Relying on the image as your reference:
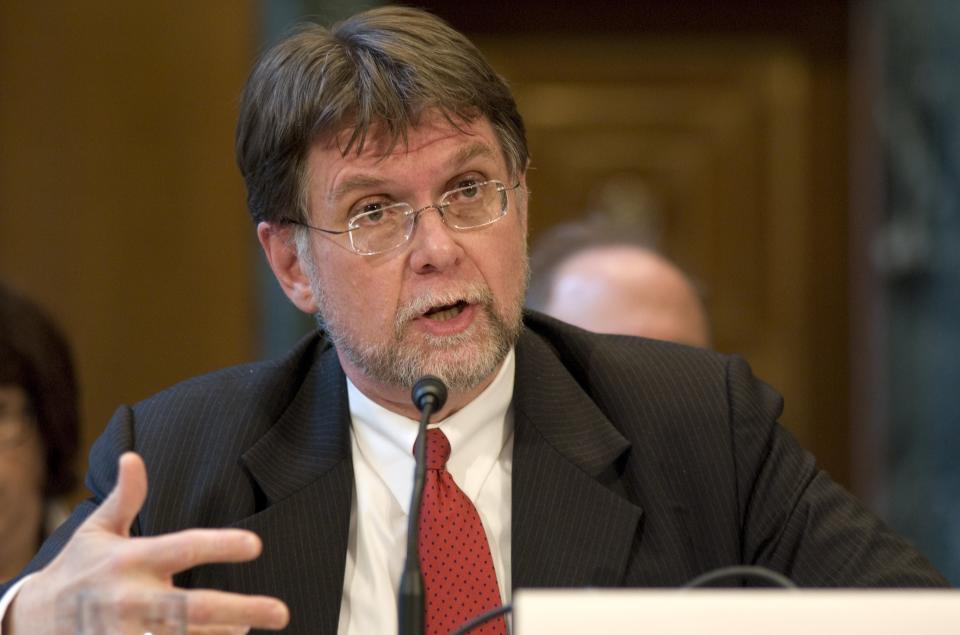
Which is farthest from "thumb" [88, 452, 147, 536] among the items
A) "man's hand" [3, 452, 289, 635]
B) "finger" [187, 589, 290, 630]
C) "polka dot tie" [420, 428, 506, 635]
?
"polka dot tie" [420, 428, 506, 635]

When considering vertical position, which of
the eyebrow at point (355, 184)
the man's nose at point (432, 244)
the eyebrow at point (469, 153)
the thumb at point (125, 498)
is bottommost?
the thumb at point (125, 498)

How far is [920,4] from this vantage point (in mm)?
4176

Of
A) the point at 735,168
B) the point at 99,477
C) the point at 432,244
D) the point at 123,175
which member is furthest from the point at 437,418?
the point at 735,168

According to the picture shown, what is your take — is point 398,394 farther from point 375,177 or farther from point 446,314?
point 375,177

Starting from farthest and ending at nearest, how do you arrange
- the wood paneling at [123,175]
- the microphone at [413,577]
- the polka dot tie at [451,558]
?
the wood paneling at [123,175] → the polka dot tie at [451,558] → the microphone at [413,577]

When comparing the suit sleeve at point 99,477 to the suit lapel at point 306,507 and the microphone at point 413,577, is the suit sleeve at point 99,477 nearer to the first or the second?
the suit lapel at point 306,507

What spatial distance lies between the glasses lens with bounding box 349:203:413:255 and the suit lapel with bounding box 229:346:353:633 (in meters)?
0.26

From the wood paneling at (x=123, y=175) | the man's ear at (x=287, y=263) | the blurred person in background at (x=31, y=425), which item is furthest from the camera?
the wood paneling at (x=123, y=175)

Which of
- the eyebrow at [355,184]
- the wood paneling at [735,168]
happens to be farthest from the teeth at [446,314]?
the wood paneling at [735,168]

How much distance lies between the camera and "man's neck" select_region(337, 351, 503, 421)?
7.00 feet

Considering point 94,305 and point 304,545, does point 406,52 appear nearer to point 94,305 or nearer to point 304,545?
point 304,545

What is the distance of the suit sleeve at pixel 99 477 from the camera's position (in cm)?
202

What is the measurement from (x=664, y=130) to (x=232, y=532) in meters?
3.30

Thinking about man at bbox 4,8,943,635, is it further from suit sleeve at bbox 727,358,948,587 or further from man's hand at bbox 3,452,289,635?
man's hand at bbox 3,452,289,635
